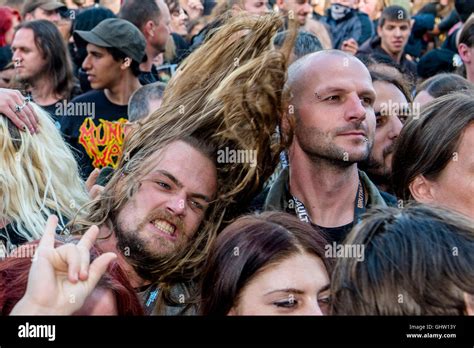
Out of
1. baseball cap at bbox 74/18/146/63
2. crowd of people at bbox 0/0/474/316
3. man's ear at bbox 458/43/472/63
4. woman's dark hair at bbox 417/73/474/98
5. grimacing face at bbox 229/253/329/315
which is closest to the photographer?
crowd of people at bbox 0/0/474/316

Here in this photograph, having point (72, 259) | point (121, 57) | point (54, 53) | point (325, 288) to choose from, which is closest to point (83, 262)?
point (72, 259)

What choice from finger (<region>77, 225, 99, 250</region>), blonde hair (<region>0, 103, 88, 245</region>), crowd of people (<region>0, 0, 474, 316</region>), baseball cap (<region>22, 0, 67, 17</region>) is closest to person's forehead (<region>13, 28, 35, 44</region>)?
crowd of people (<region>0, 0, 474, 316</region>)

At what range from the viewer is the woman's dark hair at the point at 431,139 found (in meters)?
3.03

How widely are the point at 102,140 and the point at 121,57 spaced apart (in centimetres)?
50

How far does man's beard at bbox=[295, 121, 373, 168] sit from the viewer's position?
10.3ft

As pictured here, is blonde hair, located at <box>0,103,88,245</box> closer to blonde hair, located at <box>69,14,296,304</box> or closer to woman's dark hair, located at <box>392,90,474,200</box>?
blonde hair, located at <box>69,14,296,304</box>

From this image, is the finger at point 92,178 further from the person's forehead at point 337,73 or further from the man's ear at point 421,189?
the man's ear at point 421,189

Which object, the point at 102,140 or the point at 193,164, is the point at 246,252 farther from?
the point at 102,140

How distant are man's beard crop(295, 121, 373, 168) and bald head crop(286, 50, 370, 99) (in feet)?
0.51

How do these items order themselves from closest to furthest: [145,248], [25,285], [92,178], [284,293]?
[25,285]
[284,293]
[145,248]
[92,178]

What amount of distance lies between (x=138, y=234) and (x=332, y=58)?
3.02ft

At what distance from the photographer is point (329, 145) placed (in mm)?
3158

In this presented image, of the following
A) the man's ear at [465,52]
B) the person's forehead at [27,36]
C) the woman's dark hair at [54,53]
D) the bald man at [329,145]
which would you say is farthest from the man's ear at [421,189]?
the person's forehead at [27,36]

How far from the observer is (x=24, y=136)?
3.20m
